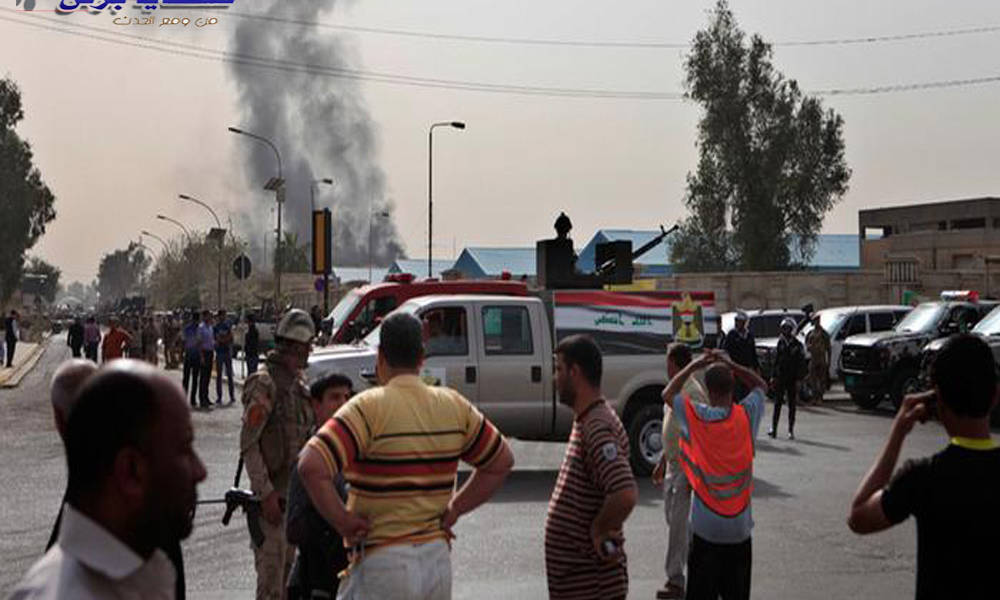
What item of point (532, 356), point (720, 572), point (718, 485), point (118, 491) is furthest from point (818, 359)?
point (118, 491)

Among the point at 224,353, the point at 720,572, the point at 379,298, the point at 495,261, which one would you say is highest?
the point at 495,261

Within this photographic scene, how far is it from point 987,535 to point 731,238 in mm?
60402

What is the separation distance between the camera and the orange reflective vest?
6652 mm

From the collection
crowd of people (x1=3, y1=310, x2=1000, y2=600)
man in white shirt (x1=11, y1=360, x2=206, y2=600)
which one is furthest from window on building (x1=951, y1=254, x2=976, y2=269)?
man in white shirt (x1=11, y1=360, x2=206, y2=600)

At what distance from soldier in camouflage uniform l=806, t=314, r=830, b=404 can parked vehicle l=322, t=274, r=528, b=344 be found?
10.5 meters

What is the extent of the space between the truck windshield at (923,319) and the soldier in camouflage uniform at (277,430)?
2147cm

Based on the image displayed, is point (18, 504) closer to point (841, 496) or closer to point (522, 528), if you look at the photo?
point (522, 528)

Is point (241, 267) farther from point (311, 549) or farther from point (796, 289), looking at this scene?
point (311, 549)

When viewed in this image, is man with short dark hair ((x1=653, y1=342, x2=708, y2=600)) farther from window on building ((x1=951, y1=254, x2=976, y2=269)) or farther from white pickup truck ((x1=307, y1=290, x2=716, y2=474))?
window on building ((x1=951, y1=254, x2=976, y2=269))

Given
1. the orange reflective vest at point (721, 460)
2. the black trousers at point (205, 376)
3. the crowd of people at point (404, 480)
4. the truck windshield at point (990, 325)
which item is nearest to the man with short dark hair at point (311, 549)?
the crowd of people at point (404, 480)

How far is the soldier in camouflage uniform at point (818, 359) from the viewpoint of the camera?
26406 millimetres

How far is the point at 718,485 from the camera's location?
22.0 feet

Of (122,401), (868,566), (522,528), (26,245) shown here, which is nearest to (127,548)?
(122,401)

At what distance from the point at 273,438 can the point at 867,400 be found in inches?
848
